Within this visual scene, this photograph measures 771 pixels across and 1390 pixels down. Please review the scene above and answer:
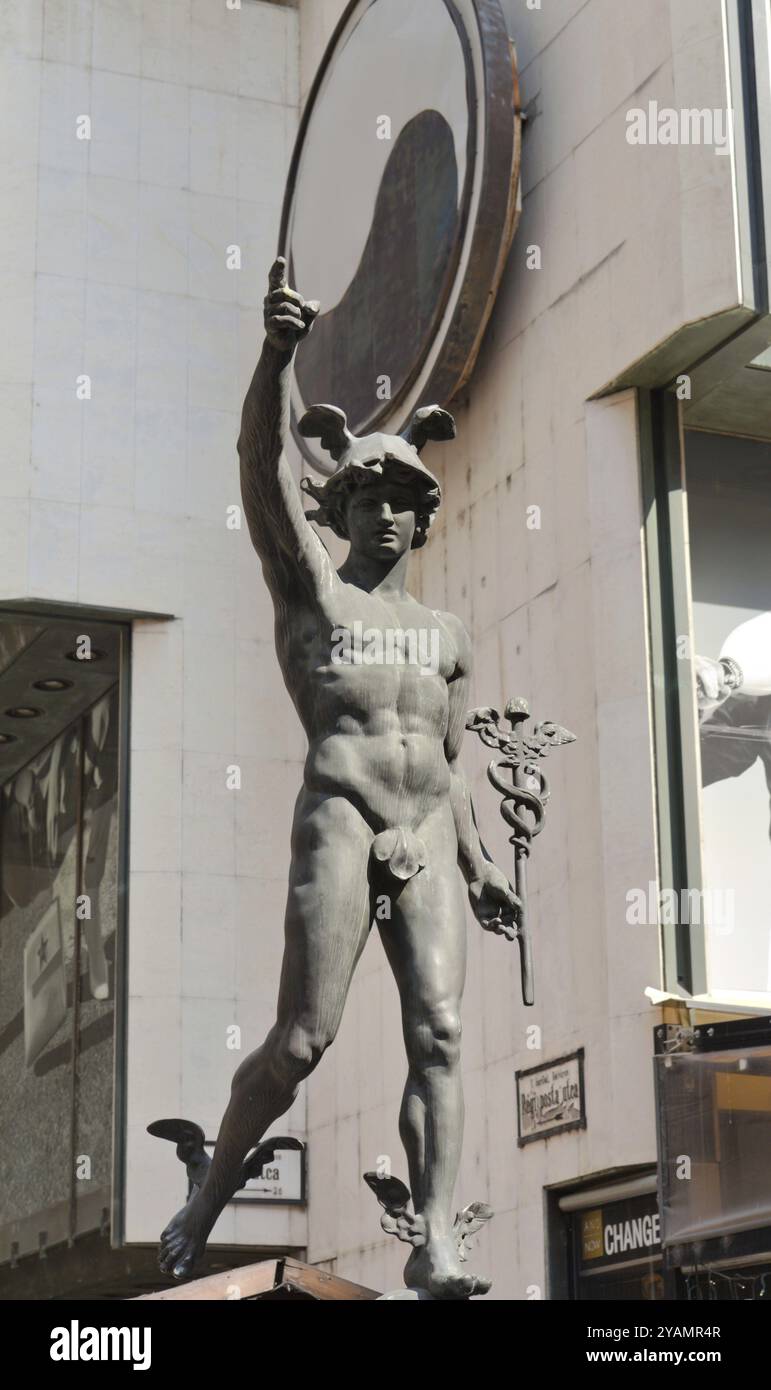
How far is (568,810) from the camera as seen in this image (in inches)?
597

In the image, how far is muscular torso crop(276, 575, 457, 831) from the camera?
734cm

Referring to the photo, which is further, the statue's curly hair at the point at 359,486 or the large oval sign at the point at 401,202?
the large oval sign at the point at 401,202

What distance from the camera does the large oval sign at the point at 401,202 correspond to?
1645cm

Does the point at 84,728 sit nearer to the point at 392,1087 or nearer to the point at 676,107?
the point at 392,1087

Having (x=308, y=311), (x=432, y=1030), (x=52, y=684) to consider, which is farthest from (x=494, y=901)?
(x=52, y=684)

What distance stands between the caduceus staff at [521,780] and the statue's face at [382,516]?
68 cm

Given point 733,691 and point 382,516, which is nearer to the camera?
point 382,516

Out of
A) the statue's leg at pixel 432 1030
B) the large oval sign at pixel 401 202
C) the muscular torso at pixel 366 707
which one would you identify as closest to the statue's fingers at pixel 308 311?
the muscular torso at pixel 366 707

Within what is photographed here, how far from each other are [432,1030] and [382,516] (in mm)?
1818

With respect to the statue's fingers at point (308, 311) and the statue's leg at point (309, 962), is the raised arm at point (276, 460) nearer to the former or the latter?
the statue's fingers at point (308, 311)

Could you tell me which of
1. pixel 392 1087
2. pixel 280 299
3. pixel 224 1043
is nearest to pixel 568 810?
pixel 392 1087

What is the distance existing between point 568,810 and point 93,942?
807 centimetres

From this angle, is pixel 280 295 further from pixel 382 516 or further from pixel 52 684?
pixel 52 684

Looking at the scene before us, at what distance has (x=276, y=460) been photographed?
725cm
